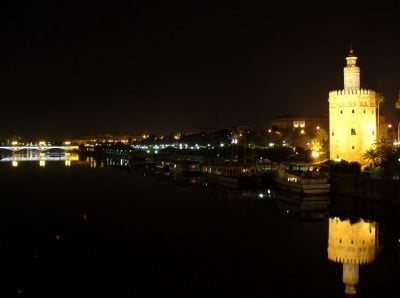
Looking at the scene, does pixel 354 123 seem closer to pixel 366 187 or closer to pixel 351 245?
pixel 366 187

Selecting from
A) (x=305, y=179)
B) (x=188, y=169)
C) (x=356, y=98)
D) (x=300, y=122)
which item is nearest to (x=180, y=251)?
(x=305, y=179)

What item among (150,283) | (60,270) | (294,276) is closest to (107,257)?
(60,270)

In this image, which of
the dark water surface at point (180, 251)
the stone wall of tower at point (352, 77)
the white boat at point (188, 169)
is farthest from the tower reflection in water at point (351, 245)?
the white boat at point (188, 169)

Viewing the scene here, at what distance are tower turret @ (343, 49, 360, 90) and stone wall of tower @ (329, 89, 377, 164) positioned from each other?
1.64 m

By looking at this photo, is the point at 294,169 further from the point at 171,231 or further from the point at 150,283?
the point at 150,283

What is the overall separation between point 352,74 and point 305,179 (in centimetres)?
1312

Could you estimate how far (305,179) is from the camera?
32.3m

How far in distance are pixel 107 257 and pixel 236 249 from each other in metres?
4.93

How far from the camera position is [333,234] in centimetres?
2206

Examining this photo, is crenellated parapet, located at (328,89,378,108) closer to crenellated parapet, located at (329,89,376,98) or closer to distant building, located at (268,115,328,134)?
crenellated parapet, located at (329,89,376,98)

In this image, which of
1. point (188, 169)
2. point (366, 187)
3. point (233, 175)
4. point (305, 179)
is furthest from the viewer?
point (188, 169)

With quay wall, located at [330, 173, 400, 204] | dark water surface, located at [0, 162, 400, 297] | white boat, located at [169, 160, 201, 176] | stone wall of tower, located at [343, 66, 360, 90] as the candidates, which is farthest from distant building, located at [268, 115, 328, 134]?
dark water surface, located at [0, 162, 400, 297]

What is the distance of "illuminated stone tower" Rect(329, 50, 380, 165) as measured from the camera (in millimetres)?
39125

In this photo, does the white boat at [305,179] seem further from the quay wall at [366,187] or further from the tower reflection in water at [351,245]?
the tower reflection in water at [351,245]
